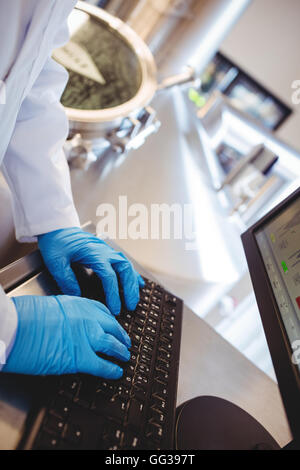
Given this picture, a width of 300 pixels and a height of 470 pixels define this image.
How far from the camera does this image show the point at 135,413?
1.17 feet

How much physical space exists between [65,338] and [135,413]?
0.43 feet

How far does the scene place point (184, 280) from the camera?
69 cm

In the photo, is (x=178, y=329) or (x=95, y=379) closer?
(x=95, y=379)

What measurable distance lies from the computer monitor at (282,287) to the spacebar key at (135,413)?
0.60ft

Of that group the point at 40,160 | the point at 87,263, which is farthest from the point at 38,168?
the point at 87,263

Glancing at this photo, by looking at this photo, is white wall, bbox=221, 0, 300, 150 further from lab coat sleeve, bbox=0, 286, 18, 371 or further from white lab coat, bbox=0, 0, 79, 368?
lab coat sleeve, bbox=0, 286, 18, 371

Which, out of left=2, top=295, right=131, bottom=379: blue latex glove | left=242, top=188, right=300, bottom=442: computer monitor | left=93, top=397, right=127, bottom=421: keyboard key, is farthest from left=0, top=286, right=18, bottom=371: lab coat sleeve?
left=242, top=188, right=300, bottom=442: computer monitor

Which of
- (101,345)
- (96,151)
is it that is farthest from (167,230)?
(101,345)

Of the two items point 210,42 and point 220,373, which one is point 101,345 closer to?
point 220,373

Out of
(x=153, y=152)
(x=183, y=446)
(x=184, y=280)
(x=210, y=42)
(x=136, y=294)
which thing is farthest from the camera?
(x=210, y=42)

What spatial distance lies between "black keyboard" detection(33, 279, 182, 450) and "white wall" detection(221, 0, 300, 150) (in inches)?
152

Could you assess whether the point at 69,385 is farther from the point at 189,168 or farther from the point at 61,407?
the point at 189,168

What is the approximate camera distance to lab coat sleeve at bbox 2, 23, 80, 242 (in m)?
0.56

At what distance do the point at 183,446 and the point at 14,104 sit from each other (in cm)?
51
